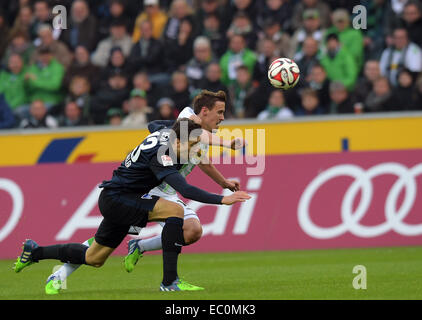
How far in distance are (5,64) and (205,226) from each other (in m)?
7.03

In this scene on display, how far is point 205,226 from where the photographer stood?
49.2 feet

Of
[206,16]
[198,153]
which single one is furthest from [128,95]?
[198,153]

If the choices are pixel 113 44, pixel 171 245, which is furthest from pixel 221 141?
pixel 113 44

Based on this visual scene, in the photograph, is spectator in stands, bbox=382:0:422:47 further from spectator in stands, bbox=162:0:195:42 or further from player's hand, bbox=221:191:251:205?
player's hand, bbox=221:191:251:205

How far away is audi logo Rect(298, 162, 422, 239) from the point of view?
572 inches

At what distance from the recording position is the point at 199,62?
17547 millimetres

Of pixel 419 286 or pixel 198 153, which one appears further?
pixel 198 153

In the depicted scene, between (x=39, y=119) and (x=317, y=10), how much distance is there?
18.8ft

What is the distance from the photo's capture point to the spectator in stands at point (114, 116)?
57.6ft

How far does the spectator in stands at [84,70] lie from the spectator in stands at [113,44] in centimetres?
23

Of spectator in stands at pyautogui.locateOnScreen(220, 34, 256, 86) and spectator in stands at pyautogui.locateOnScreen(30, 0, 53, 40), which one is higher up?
spectator in stands at pyautogui.locateOnScreen(30, 0, 53, 40)

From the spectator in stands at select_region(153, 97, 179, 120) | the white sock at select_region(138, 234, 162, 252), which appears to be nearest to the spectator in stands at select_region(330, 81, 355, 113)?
the spectator in stands at select_region(153, 97, 179, 120)

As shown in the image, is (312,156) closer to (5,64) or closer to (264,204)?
(264,204)

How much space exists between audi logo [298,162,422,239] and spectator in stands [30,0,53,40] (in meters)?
7.83
